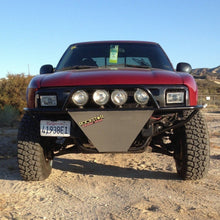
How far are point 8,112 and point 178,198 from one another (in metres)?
9.50

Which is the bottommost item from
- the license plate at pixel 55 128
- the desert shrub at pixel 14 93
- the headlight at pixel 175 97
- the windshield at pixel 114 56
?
the desert shrub at pixel 14 93

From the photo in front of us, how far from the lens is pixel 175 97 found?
129 inches

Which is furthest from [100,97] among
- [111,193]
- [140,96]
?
[111,193]

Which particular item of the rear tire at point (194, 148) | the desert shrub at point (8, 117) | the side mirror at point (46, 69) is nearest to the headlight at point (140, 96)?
the rear tire at point (194, 148)

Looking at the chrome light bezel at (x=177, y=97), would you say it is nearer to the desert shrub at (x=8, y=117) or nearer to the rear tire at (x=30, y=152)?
the rear tire at (x=30, y=152)

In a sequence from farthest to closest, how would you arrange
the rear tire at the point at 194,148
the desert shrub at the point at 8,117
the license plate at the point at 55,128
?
the desert shrub at the point at 8,117
the rear tire at the point at 194,148
the license plate at the point at 55,128

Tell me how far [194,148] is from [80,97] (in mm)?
1424

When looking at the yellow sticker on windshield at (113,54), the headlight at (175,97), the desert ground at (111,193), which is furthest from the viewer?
the yellow sticker on windshield at (113,54)

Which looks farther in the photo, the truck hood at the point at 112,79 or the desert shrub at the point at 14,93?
the desert shrub at the point at 14,93

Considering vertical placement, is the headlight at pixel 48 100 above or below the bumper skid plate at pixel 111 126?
above

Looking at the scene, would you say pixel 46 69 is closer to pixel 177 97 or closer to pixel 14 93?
pixel 177 97

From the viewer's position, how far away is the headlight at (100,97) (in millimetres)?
3170

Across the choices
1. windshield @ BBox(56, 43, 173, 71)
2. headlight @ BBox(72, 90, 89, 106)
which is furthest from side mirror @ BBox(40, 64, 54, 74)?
headlight @ BBox(72, 90, 89, 106)

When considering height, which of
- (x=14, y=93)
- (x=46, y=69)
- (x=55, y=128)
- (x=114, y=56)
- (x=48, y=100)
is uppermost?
(x=114, y=56)
